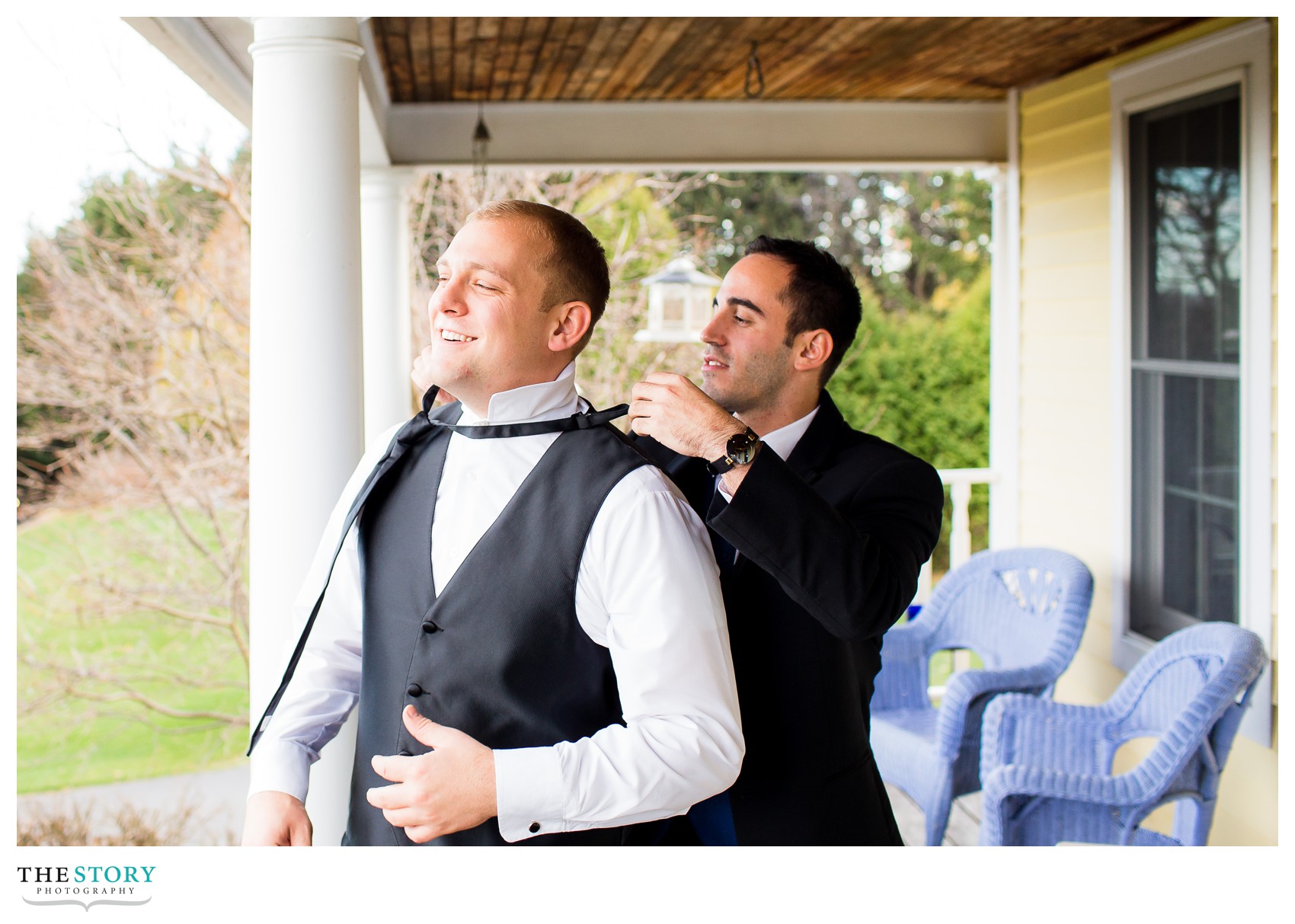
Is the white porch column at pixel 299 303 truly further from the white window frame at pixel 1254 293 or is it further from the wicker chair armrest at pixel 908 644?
the white window frame at pixel 1254 293

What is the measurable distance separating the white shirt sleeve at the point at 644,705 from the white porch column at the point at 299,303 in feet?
2.98

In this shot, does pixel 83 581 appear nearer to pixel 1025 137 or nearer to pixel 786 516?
pixel 1025 137

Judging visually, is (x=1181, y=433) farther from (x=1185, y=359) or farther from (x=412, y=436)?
(x=412, y=436)

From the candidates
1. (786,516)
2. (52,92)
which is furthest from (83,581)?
(786,516)

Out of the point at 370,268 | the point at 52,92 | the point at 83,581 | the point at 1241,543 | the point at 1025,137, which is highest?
the point at 52,92

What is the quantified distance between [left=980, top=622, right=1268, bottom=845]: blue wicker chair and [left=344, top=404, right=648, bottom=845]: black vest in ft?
5.59

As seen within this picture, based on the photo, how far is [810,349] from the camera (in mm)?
1880

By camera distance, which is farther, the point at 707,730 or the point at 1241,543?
the point at 1241,543

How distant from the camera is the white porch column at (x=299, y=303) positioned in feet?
6.88

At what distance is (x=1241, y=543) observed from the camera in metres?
3.33

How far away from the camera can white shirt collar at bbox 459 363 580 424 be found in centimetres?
155

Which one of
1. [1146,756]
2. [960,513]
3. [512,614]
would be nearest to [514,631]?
[512,614]
